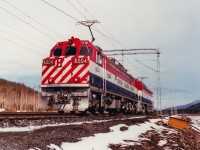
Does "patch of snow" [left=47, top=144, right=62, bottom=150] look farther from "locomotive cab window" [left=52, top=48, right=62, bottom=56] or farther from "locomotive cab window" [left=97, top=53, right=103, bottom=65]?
"locomotive cab window" [left=97, top=53, right=103, bottom=65]

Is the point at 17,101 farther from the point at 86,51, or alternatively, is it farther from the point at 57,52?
the point at 86,51

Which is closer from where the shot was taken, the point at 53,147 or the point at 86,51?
the point at 53,147

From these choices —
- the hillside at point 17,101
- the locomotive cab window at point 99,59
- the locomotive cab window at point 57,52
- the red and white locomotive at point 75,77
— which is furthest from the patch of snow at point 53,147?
the hillside at point 17,101

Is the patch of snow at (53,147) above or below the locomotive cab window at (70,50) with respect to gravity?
below

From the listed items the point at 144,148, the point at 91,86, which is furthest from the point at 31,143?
the point at 91,86

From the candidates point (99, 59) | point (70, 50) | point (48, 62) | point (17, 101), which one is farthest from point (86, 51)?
point (17, 101)

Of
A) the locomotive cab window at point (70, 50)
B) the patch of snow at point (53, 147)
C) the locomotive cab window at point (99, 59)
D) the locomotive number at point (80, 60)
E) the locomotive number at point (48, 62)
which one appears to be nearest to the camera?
the patch of snow at point (53, 147)

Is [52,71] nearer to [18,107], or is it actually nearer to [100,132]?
[18,107]

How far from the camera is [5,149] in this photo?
516 cm

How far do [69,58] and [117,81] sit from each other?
23.5 feet

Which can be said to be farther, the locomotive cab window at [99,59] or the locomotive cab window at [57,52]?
the locomotive cab window at [99,59]

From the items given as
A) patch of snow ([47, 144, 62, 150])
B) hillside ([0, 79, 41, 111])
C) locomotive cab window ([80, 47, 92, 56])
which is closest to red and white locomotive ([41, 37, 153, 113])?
locomotive cab window ([80, 47, 92, 56])

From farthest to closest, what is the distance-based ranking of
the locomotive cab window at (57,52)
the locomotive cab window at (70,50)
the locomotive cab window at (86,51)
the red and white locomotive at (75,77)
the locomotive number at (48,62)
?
the locomotive cab window at (57,52)
the locomotive cab window at (70,50)
the locomotive cab window at (86,51)
the locomotive number at (48,62)
the red and white locomotive at (75,77)

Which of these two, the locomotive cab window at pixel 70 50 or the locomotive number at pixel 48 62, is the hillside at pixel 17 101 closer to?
the locomotive number at pixel 48 62
